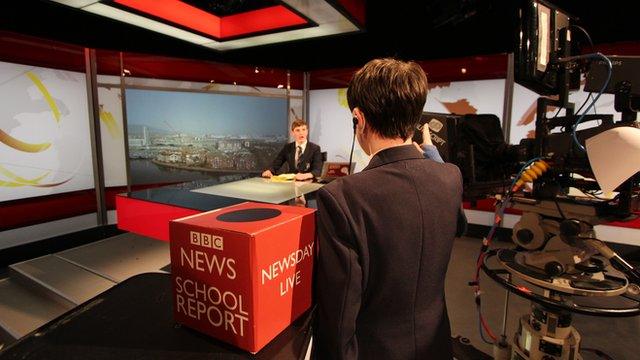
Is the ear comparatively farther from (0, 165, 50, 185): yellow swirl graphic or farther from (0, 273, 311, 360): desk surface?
(0, 165, 50, 185): yellow swirl graphic

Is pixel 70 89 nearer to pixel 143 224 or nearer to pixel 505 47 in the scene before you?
pixel 143 224

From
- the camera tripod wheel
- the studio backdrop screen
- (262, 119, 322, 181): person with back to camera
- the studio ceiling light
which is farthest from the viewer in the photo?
the studio backdrop screen

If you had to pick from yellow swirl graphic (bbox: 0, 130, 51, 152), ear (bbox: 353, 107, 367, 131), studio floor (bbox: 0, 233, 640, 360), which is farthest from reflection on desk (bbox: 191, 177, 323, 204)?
yellow swirl graphic (bbox: 0, 130, 51, 152)

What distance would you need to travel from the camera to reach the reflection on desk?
2326 mm

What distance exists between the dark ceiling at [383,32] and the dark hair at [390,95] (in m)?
3.46

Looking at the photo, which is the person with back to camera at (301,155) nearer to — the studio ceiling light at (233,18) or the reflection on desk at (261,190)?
the reflection on desk at (261,190)

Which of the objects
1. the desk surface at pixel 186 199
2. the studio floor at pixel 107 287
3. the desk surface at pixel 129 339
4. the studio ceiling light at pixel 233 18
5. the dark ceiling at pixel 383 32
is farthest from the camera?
the dark ceiling at pixel 383 32

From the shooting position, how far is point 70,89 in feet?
12.6

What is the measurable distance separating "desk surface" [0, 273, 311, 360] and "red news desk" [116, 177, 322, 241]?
108cm

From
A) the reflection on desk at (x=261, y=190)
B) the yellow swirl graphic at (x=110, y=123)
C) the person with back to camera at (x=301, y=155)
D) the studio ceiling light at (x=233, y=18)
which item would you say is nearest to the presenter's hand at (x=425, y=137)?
the reflection on desk at (x=261, y=190)

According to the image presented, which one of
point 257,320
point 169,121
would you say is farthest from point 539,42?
point 169,121

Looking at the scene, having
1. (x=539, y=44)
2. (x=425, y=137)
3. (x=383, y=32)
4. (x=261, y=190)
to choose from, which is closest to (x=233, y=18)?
(x=383, y=32)

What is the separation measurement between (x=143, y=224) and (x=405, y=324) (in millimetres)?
1955

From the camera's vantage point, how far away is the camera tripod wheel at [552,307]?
117 cm
